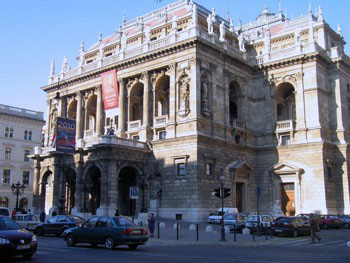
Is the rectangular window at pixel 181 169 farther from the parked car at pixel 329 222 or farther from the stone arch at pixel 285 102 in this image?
the stone arch at pixel 285 102

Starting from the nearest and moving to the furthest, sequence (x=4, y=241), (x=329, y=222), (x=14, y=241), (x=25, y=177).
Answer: (x=4, y=241) → (x=14, y=241) → (x=329, y=222) → (x=25, y=177)

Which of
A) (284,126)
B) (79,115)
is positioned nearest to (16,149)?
(79,115)

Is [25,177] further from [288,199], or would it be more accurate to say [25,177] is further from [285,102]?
[288,199]

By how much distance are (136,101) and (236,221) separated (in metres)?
21.5

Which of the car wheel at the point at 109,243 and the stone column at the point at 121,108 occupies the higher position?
the stone column at the point at 121,108

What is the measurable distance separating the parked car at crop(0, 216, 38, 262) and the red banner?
1219 inches

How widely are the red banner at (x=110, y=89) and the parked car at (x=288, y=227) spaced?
22790 mm

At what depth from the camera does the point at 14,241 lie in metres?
14.7

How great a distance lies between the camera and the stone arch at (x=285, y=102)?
49500mm

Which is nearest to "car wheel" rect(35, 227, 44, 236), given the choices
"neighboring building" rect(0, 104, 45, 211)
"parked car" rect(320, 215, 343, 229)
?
"parked car" rect(320, 215, 343, 229)

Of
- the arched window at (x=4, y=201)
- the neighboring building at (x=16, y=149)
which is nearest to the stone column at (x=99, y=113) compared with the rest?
the neighboring building at (x=16, y=149)

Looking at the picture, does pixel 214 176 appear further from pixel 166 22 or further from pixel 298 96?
pixel 166 22

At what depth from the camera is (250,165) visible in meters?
47.4

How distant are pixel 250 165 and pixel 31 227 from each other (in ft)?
81.8
